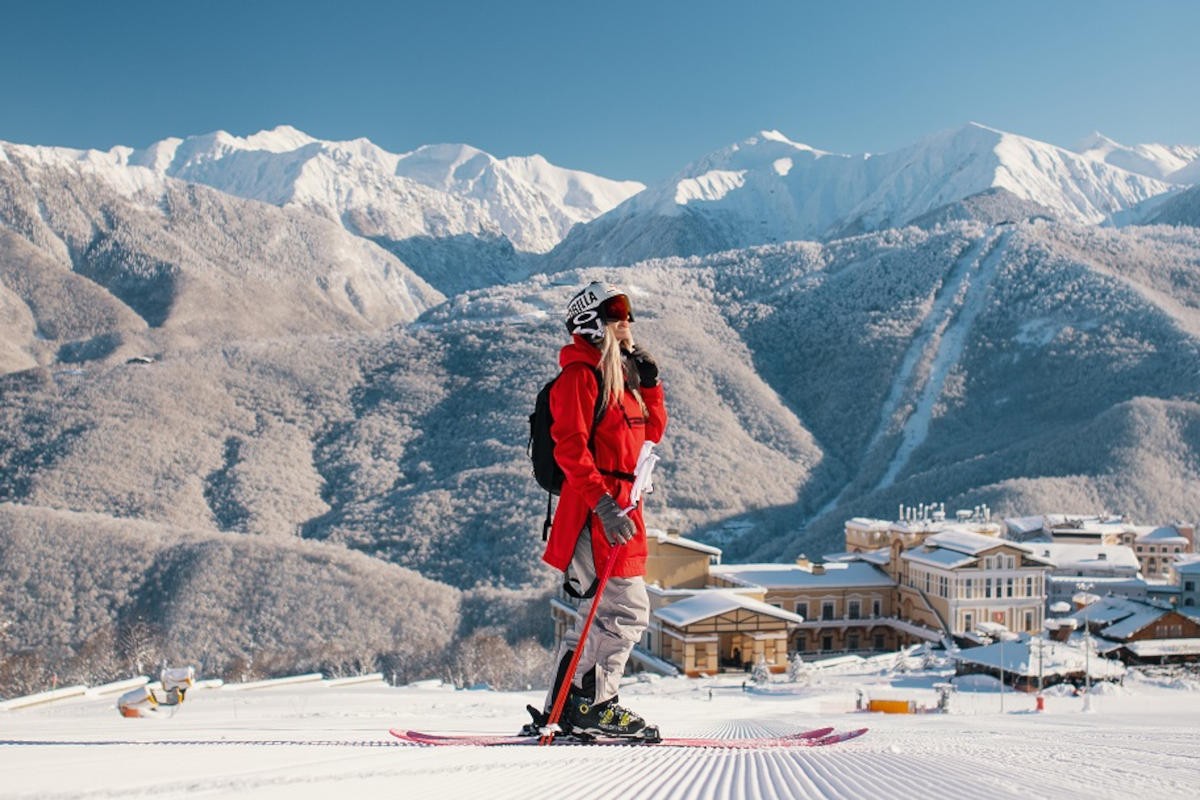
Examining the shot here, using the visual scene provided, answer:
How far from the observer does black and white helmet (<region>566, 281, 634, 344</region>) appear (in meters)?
5.66

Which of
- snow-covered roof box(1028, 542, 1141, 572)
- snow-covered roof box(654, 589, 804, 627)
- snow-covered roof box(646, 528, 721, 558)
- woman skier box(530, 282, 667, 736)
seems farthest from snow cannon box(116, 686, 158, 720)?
snow-covered roof box(1028, 542, 1141, 572)

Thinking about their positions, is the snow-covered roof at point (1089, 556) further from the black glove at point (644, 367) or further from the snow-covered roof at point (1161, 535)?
the black glove at point (644, 367)

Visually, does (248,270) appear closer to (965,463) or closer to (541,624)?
(965,463)

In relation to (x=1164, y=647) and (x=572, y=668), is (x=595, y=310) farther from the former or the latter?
(x=1164, y=647)

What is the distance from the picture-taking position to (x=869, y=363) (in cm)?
8744

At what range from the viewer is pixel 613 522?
533 centimetres

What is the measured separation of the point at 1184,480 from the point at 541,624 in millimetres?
36858

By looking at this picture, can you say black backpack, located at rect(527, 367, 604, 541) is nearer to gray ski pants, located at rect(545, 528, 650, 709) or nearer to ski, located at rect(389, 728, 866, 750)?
gray ski pants, located at rect(545, 528, 650, 709)

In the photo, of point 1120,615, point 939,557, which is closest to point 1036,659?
point 939,557

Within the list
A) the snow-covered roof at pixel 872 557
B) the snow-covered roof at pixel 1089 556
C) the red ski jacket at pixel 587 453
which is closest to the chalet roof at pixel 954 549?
the snow-covered roof at pixel 872 557

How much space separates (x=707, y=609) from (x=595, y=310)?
21434mm

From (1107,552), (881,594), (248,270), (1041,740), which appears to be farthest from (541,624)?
(248,270)

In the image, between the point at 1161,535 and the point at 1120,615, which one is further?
the point at 1161,535

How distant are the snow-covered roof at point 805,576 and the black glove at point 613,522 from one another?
87.9 ft
